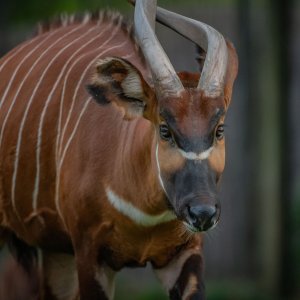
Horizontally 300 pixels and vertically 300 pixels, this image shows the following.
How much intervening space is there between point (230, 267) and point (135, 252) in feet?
17.9

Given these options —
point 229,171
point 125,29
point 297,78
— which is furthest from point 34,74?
point 297,78

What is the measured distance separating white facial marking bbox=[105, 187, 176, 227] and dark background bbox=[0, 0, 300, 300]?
17.4ft

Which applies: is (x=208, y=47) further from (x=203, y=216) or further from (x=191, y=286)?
(x=191, y=286)

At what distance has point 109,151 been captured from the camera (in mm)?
6461

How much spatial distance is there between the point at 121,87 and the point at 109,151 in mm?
421

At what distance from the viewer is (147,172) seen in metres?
6.20

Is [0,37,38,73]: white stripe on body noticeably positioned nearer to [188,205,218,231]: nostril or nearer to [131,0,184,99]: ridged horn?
[131,0,184,99]: ridged horn

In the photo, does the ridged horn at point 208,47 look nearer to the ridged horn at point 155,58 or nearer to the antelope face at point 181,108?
the antelope face at point 181,108

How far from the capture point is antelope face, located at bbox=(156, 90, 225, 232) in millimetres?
5664

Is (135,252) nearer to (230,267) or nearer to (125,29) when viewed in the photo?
(125,29)

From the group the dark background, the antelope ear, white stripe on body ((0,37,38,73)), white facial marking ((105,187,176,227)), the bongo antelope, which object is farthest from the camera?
the dark background

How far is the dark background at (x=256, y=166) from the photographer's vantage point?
38.3 ft

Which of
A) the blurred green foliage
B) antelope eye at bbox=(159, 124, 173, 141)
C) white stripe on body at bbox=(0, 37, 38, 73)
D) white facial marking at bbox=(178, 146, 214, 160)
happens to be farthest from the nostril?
the blurred green foliage

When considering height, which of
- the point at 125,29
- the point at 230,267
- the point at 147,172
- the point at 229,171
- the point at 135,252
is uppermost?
the point at 125,29
